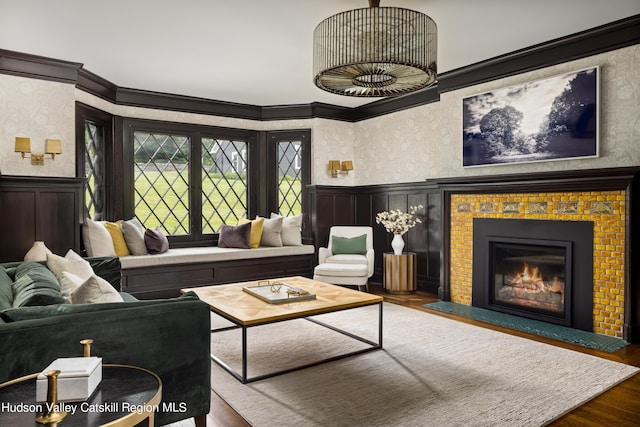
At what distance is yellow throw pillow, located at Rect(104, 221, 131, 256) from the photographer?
503 centimetres

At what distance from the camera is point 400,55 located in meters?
2.71

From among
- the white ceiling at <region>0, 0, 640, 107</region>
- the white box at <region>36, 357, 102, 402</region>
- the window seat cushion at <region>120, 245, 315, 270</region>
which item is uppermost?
the white ceiling at <region>0, 0, 640, 107</region>

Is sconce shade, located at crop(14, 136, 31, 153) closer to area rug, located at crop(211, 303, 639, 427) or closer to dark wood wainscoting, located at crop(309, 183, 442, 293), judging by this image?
area rug, located at crop(211, 303, 639, 427)

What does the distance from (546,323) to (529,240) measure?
0.83m

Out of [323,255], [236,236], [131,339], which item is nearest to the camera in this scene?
[131,339]

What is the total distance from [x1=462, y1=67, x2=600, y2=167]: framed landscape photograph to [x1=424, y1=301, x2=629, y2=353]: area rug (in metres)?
1.60

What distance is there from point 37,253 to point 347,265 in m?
3.37

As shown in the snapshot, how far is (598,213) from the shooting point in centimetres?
383

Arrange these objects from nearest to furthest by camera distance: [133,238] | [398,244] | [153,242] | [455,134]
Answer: [455,134] < [133,238] < [153,242] < [398,244]

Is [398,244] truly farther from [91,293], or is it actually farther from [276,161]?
[91,293]

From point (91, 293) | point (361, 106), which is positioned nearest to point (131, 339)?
point (91, 293)

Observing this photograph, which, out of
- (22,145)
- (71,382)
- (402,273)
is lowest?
(402,273)

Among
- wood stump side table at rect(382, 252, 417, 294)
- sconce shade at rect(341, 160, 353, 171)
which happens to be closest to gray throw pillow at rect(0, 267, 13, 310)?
wood stump side table at rect(382, 252, 417, 294)

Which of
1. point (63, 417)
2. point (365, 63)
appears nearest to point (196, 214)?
point (365, 63)
